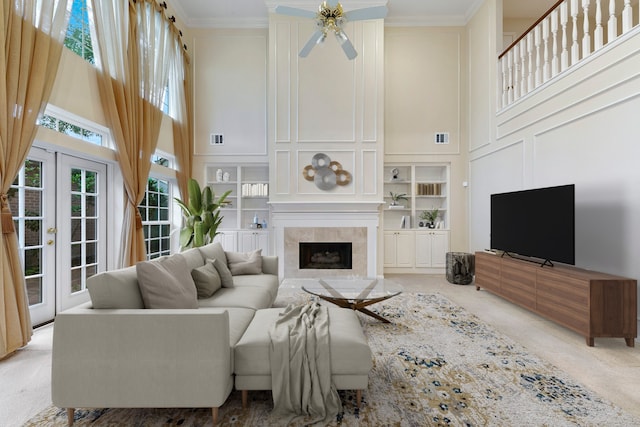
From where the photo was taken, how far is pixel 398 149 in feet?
21.5

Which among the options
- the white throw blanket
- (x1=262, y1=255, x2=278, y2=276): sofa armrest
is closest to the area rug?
the white throw blanket

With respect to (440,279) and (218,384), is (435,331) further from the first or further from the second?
(440,279)

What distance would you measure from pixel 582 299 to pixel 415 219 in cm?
377

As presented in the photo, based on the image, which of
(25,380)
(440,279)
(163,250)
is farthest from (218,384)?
(440,279)

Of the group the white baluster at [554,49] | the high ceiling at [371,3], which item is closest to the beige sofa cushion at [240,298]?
the white baluster at [554,49]

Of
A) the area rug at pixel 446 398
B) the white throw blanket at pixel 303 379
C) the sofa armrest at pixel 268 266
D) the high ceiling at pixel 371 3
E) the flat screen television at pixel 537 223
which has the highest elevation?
the high ceiling at pixel 371 3

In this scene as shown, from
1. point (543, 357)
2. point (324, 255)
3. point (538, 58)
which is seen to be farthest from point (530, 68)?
point (324, 255)

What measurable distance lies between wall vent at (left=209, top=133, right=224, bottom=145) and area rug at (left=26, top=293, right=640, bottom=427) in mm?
5120

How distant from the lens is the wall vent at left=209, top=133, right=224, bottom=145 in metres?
6.54

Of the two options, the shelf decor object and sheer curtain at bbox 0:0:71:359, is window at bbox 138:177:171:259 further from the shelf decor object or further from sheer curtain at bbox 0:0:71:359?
the shelf decor object

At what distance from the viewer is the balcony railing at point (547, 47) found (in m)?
3.45

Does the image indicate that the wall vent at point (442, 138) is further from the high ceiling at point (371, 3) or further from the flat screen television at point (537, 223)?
the high ceiling at point (371, 3)

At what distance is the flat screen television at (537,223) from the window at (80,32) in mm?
5474

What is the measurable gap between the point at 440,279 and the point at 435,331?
286 centimetres
